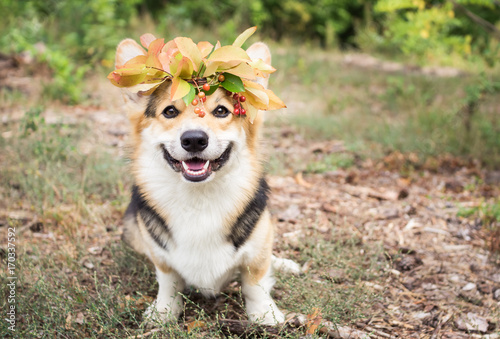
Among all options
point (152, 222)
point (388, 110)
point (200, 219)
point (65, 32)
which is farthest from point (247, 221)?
point (65, 32)

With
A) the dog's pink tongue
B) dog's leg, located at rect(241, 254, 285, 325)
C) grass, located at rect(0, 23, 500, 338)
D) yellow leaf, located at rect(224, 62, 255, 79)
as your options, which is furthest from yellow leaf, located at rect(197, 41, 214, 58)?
grass, located at rect(0, 23, 500, 338)

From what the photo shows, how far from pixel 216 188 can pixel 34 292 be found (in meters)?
1.45

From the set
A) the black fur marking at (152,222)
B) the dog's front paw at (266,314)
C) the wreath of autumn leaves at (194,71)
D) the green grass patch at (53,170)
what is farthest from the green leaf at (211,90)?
the green grass patch at (53,170)

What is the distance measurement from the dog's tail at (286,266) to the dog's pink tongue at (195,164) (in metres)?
1.11

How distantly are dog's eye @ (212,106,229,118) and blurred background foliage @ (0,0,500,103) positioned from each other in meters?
3.17

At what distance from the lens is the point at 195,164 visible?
245 centimetres

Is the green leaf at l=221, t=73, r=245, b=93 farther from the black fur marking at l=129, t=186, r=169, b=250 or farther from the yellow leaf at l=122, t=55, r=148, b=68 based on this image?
the black fur marking at l=129, t=186, r=169, b=250

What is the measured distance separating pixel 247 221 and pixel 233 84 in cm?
87

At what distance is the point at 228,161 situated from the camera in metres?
2.55

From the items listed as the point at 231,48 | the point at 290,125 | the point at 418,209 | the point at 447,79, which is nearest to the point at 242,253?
the point at 231,48

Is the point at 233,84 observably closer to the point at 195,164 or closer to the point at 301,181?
the point at 195,164

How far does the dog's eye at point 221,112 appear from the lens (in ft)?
8.50

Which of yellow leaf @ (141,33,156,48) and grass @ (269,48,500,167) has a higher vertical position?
yellow leaf @ (141,33,156,48)

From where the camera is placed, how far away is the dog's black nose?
2.30 metres
